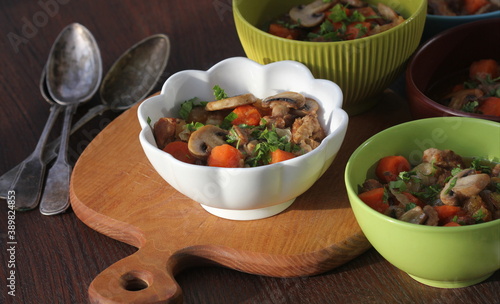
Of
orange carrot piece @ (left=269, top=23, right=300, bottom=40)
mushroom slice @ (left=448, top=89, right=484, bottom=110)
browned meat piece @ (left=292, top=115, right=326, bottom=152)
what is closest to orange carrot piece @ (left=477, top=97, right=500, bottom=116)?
mushroom slice @ (left=448, top=89, right=484, bottom=110)

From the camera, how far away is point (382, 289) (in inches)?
68.9

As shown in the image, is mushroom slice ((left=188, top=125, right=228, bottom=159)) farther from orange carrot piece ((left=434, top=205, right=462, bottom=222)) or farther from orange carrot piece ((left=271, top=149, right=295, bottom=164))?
orange carrot piece ((left=434, top=205, right=462, bottom=222))

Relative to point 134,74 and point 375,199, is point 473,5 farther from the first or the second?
point 134,74

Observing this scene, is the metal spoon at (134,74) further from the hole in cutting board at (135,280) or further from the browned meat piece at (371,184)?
the browned meat piece at (371,184)

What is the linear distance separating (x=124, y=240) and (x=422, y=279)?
0.79 meters

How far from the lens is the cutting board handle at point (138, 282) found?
1665 mm

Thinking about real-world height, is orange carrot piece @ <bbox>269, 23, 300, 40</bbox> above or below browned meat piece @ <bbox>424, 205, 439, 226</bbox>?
above

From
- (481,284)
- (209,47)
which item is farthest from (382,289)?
(209,47)

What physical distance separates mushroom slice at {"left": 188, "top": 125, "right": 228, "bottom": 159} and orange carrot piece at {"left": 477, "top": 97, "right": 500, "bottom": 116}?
30.0 inches

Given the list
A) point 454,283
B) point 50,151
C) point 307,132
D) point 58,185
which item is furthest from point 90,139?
point 454,283

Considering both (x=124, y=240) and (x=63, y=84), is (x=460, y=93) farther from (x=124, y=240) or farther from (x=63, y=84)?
(x=63, y=84)

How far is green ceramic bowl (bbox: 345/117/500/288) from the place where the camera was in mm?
1555
